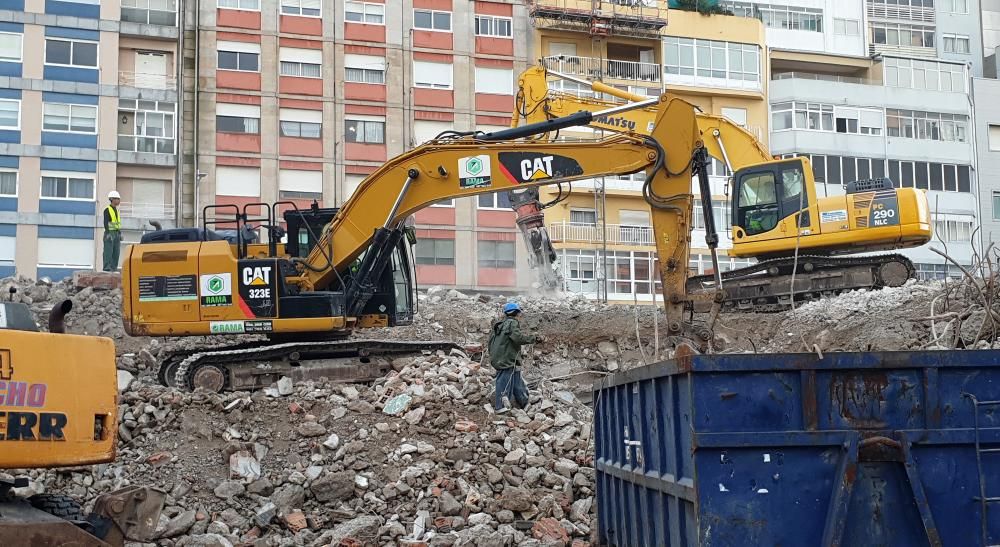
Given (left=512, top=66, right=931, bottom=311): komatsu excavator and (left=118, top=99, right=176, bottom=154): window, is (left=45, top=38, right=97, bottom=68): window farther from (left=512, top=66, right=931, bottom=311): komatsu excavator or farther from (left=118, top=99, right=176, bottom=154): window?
(left=512, top=66, right=931, bottom=311): komatsu excavator

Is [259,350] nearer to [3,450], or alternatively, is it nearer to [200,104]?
[3,450]

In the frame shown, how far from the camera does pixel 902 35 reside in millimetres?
58188

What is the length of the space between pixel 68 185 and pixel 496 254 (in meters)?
16.4

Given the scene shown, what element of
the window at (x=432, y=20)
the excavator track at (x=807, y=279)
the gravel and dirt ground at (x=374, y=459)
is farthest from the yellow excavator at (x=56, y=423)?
the window at (x=432, y=20)

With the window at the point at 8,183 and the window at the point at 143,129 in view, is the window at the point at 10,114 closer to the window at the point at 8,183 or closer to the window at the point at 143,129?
the window at the point at 8,183

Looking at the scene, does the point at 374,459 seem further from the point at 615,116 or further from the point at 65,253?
the point at 65,253

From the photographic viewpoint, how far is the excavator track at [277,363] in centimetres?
1661

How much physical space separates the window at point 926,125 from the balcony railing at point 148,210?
3033 cm

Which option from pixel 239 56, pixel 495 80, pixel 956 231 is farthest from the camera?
pixel 956 231

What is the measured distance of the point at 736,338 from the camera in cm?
2292

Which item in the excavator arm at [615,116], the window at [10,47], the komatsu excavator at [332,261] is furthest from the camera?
the window at [10,47]

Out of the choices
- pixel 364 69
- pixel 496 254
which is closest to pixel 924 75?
pixel 496 254

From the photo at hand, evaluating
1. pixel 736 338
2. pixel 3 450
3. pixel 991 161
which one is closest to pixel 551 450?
pixel 3 450

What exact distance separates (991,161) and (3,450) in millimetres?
53891
